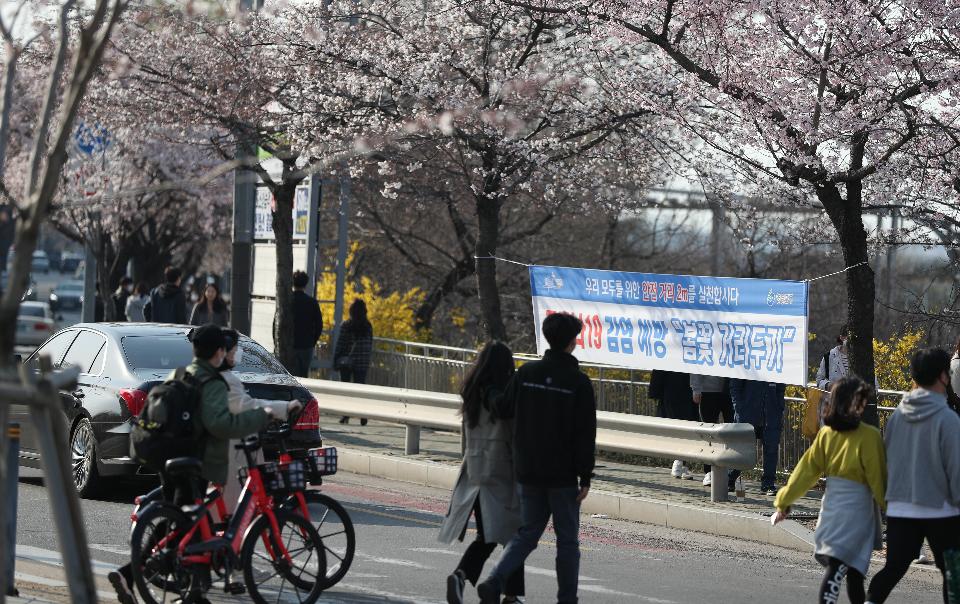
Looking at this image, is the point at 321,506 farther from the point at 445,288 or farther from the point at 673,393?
the point at 445,288

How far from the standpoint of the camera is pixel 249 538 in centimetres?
726

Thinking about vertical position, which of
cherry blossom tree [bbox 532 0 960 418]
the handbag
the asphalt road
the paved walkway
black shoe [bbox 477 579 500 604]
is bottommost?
the asphalt road

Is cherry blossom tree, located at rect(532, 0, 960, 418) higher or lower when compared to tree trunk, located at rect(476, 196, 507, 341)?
higher

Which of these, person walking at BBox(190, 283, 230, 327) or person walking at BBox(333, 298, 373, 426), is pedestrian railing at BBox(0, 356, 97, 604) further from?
person walking at BBox(333, 298, 373, 426)

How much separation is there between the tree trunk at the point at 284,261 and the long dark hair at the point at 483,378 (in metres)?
12.5

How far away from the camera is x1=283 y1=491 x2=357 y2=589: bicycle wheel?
7.70m

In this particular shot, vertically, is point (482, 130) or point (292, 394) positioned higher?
point (482, 130)

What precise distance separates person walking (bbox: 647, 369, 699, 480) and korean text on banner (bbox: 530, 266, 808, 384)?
0.75ft

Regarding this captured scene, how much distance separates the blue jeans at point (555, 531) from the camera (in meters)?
7.16

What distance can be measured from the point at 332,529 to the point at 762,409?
6.36 metres

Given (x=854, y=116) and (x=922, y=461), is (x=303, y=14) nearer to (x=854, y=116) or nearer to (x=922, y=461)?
(x=854, y=116)

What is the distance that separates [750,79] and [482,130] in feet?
16.5

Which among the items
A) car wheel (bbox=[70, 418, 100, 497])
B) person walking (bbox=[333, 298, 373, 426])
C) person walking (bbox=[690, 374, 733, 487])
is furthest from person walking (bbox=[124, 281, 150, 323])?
person walking (bbox=[690, 374, 733, 487])

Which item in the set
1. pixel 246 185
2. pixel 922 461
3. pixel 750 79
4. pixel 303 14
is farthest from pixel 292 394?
pixel 246 185
